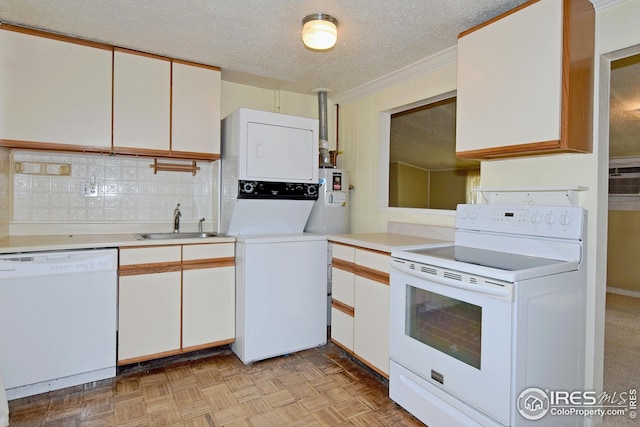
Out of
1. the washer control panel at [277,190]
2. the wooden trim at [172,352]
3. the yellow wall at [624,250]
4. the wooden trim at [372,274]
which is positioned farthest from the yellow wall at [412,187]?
the wooden trim at [172,352]

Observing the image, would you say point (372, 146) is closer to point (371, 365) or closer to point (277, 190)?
point (277, 190)

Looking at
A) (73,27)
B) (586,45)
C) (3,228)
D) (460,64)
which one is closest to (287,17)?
(460,64)

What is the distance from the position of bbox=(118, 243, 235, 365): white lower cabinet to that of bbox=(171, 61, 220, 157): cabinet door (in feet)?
2.72

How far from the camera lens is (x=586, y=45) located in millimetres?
1777

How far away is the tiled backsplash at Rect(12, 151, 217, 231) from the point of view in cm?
263

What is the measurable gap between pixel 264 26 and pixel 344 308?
6.70ft

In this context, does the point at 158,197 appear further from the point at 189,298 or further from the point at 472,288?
the point at 472,288

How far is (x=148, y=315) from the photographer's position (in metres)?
2.49

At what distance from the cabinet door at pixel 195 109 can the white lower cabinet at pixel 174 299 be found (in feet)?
2.72

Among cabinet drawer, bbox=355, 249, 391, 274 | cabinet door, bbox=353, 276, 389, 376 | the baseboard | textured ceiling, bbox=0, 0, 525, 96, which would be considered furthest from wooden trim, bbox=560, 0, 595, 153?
the baseboard

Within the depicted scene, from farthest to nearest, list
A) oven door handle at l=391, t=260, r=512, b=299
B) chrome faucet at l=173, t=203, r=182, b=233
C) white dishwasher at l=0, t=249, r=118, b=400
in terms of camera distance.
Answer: chrome faucet at l=173, t=203, r=182, b=233 < white dishwasher at l=0, t=249, r=118, b=400 < oven door handle at l=391, t=260, r=512, b=299

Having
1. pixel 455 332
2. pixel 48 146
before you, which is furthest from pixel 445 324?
pixel 48 146

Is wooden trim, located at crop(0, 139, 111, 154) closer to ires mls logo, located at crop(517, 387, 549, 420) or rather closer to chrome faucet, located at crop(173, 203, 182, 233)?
chrome faucet, located at crop(173, 203, 182, 233)
